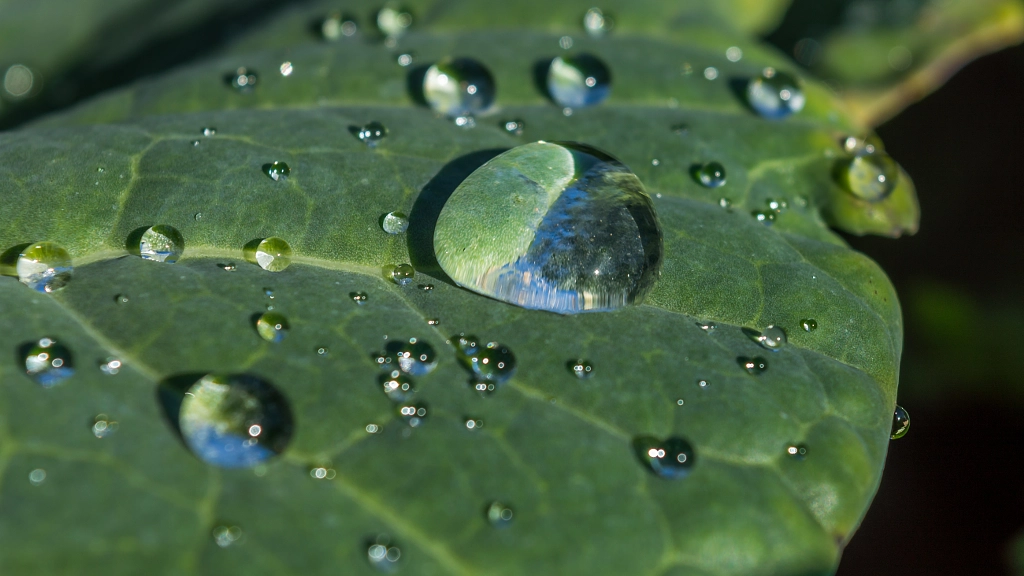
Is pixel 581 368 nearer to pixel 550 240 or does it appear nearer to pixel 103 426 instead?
pixel 550 240

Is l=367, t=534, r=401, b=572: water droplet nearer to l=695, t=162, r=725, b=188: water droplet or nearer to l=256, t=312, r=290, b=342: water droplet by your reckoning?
l=256, t=312, r=290, b=342: water droplet

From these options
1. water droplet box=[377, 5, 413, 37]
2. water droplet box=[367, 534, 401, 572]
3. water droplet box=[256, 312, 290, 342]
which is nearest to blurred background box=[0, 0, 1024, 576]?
water droplet box=[377, 5, 413, 37]

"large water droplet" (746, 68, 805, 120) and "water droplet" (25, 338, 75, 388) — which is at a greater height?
"large water droplet" (746, 68, 805, 120)

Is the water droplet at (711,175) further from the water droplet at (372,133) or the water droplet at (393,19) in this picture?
the water droplet at (393,19)

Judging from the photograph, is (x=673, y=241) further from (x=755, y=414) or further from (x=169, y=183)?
(x=169, y=183)

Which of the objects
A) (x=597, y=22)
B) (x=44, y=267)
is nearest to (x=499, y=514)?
(x=44, y=267)
